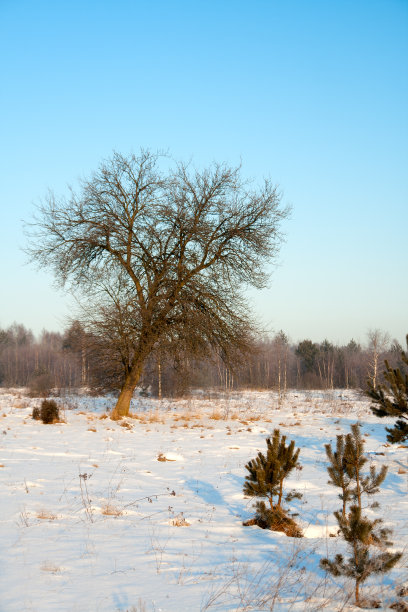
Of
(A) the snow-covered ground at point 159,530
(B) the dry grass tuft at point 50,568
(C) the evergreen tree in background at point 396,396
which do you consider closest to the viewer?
(A) the snow-covered ground at point 159,530

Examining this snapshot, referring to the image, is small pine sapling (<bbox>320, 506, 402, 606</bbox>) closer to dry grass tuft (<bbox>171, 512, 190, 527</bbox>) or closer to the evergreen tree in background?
dry grass tuft (<bbox>171, 512, 190, 527</bbox>)

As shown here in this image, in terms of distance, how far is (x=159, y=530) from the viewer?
5242mm

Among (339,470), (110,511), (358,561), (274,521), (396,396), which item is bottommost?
(274,521)

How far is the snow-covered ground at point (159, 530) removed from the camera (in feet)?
11.5

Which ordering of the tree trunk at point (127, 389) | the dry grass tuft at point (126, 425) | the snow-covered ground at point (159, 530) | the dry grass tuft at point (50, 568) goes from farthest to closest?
the tree trunk at point (127, 389)
the dry grass tuft at point (126, 425)
the dry grass tuft at point (50, 568)
the snow-covered ground at point (159, 530)

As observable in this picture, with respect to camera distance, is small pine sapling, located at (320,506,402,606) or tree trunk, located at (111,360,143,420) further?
tree trunk, located at (111,360,143,420)

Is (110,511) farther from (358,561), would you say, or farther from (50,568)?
(358,561)

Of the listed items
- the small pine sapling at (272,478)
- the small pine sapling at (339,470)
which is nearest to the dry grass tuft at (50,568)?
the small pine sapling at (272,478)

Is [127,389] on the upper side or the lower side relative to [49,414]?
upper

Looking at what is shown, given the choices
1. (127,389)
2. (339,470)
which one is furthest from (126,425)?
(339,470)

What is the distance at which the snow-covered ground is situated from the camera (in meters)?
3.50

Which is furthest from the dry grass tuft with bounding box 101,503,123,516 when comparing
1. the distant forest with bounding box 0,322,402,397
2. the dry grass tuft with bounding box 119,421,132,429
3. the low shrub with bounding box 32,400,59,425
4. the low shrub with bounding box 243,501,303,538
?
the low shrub with bounding box 32,400,59,425

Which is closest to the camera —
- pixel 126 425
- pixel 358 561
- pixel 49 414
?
pixel 358 561

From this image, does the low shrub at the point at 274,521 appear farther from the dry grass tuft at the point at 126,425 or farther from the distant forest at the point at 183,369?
the dry grass tuft at the point at 126,425
